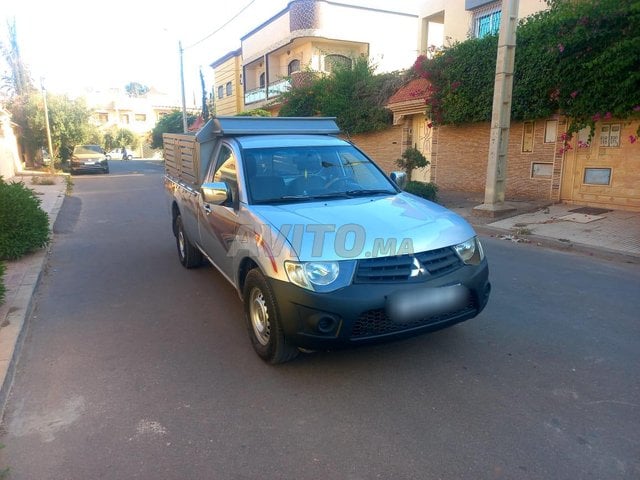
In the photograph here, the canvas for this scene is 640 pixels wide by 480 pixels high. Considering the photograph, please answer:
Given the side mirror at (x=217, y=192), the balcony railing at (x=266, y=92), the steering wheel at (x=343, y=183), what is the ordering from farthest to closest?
1. the balcony railing at (x=266, y=92)
2. the steering wheel at (x=343, y=183)
3. the side mirror at (x=217, y=192)

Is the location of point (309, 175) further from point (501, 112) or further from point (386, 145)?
point (386, 145)

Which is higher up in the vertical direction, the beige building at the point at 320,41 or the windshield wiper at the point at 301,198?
the beige building at the point at 320,41

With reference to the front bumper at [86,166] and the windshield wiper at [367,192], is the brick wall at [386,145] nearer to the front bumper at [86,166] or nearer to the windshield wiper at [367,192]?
the windshield wiper at [367,192]

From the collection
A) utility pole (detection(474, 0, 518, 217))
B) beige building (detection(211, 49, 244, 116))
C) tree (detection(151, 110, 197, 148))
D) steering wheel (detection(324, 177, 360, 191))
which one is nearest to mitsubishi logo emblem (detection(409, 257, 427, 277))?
steering wheel (detection(324, 177, 360, 191))

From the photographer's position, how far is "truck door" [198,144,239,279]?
4.26 m

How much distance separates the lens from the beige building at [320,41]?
26109 millimetres

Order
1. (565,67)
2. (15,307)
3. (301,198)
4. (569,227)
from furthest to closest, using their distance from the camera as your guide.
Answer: (565,67) → (569,227) → (15,307) → (301,198)

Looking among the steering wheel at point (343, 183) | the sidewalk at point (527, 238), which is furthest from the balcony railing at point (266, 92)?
the steering wheel at point (343, 183)

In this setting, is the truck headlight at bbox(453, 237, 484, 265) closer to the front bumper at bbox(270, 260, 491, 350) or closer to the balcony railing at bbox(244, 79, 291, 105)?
the front bumper at bbox(270, 260, 491, 350)

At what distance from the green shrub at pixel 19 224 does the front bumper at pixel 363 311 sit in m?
5.28

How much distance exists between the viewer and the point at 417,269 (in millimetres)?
3330

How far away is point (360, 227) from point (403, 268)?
1.40ft

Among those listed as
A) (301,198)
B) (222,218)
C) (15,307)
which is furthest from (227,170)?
(15,307)

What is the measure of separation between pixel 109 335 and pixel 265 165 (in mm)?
2133
